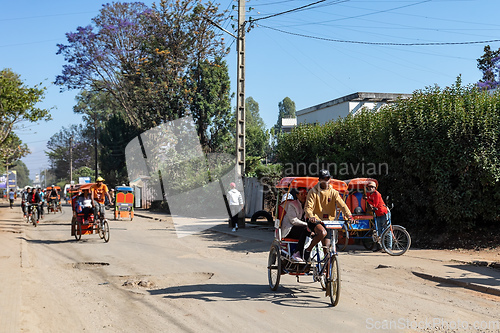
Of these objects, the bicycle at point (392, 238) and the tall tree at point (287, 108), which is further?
the tall tree at point (287, 108)

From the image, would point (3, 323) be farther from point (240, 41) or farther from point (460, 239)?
point (240, 41)

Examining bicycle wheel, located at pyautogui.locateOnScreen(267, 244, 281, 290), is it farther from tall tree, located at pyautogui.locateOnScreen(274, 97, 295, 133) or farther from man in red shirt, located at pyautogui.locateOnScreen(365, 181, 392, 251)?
→ tall tree, located at pyautogui.locateOnScreen(274, 97, 295, 133)

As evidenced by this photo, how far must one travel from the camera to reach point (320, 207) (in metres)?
7.81

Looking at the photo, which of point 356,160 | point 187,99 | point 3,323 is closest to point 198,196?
point 187,99

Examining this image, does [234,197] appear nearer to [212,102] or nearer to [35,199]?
Result: [35,199]

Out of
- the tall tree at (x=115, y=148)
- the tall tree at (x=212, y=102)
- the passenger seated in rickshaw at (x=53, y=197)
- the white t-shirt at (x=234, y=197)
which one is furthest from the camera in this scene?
the tall tree at (x=115, y=148)

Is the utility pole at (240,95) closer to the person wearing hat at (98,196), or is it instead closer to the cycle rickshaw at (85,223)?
the person wearing hat at (98,196)

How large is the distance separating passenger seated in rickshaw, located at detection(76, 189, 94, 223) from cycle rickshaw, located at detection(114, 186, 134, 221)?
10.7 meters

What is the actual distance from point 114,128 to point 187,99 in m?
18.9

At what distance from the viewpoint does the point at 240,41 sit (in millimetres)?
20328

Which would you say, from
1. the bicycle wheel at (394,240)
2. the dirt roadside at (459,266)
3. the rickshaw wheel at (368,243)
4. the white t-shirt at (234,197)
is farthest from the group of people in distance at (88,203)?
the bicycle wheel at (394,240)

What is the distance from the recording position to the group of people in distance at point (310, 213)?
7.62 meters

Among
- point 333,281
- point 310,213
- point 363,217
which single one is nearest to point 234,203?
point 363,217

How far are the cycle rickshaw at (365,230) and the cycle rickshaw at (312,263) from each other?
153 inches
